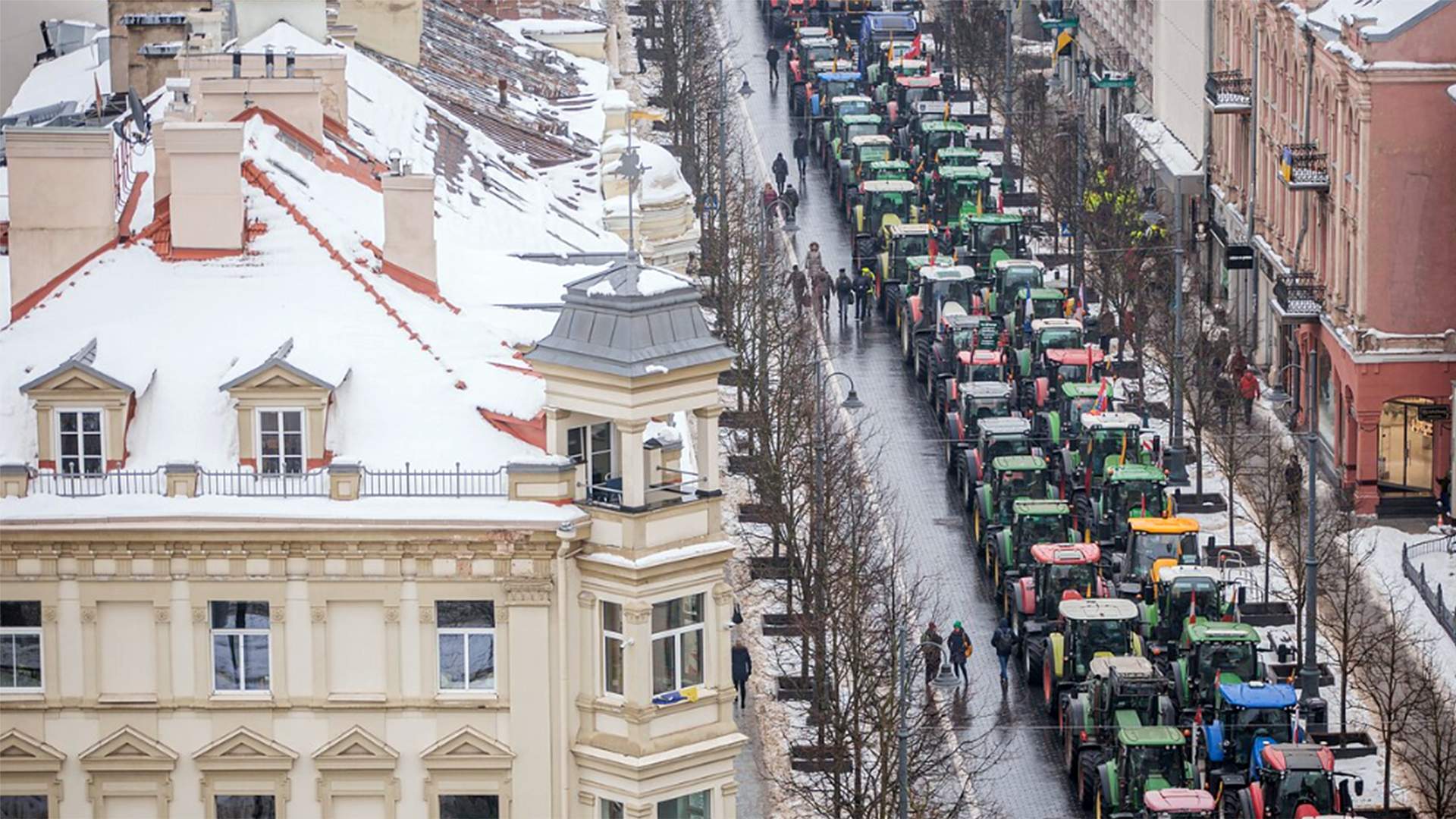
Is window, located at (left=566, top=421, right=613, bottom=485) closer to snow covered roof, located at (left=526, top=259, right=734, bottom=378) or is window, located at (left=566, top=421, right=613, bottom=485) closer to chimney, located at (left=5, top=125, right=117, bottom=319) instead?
snow covered roof, located at (left=526, top=259, right=734, bottom=378)

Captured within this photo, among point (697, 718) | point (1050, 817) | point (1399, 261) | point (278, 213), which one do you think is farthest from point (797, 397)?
point (697, 718)

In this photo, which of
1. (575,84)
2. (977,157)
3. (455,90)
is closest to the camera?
(455,90)

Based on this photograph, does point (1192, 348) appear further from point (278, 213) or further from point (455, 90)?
point (278, 213)

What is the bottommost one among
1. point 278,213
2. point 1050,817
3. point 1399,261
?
point 1050,817

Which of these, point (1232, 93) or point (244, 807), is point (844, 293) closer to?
point (1232, 93)

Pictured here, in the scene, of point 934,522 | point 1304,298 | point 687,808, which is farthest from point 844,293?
point 687,808

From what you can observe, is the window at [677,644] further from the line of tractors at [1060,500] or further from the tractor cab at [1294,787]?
the tractor cab at [1294,787]
